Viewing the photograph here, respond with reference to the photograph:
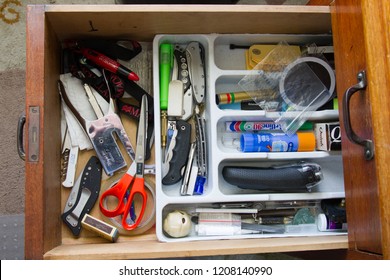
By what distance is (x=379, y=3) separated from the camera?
0.52m

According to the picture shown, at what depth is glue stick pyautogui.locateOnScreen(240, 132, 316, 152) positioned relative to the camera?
2.45ft

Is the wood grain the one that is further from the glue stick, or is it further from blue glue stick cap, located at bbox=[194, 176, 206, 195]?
blue glue stick cap, located at bbox=[194, 176, 206, 195]

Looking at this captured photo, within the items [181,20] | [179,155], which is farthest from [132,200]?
[181,20]

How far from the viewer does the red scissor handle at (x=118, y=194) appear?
737 mm

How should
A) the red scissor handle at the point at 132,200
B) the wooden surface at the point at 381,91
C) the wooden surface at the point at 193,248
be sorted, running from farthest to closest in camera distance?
the red scissor handle at the point at 132,200
the wooden surface at the point at 193,248
the wooden surface at the point at 381,91

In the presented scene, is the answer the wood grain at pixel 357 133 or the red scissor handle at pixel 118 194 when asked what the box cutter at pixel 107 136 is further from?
the wood grain at pixel 357 133

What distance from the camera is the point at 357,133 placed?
58 cm

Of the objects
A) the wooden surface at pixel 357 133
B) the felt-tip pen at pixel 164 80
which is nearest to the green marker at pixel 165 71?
the felt-tip pen at pixel 164 80

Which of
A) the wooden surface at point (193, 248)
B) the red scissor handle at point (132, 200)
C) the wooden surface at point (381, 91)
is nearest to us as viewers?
the wooden surface at point (381, 91)

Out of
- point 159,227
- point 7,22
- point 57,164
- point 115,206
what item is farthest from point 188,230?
point 7,22

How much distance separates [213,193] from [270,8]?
38 centimetres

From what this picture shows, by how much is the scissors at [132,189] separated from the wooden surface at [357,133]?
398 mm

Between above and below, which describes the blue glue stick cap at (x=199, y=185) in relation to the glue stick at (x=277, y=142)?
below

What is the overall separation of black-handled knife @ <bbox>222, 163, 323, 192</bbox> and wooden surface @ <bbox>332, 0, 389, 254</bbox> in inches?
4.4
